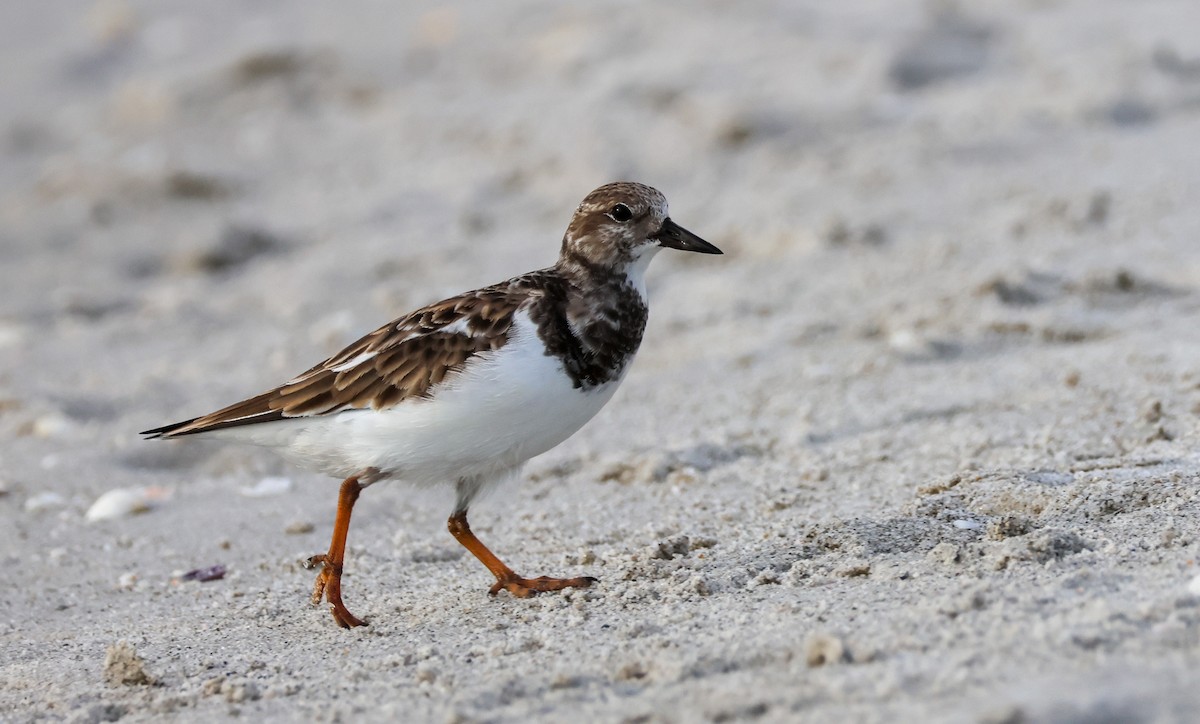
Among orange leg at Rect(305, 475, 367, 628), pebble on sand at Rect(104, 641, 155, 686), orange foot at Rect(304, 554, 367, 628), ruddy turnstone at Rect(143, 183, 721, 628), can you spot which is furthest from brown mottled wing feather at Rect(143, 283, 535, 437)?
pebble on sand at Rect(104, 641, 155, 686)

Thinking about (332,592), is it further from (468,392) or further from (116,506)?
(116,506)

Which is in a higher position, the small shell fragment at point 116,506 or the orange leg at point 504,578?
the small shell fragment at point 116,506

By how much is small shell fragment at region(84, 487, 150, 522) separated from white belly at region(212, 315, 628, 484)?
1.34 m

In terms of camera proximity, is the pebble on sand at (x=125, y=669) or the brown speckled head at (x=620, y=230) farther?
the brown speckled head at (x=620, y=230)

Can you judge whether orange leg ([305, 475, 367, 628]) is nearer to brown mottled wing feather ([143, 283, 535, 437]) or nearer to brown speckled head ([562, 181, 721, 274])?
brown mottled wing feather ([143, 283, 535, 437])

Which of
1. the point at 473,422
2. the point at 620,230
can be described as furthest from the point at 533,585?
the point at 620,230

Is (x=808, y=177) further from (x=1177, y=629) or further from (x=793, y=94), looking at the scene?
(x=1177, y=629)

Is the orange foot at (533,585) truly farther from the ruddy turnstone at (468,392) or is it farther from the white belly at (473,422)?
the white belly at (473,422)

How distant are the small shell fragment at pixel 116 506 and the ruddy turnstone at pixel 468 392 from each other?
3.27 feet

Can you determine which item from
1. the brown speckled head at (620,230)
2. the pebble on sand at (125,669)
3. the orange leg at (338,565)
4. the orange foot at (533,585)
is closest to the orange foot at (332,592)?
the orange leg at (338,565)

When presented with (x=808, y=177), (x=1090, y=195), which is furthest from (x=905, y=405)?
(x=808, y=177)

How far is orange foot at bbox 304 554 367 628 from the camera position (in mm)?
3787

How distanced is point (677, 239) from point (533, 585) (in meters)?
1.12

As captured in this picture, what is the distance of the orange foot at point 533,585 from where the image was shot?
383cm
